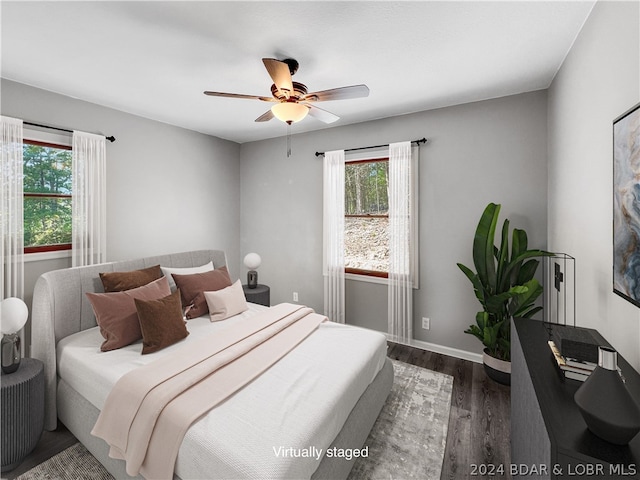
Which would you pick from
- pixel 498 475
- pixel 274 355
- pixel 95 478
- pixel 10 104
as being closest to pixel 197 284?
pixel 274 355

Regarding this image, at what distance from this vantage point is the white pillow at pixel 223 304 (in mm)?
2826

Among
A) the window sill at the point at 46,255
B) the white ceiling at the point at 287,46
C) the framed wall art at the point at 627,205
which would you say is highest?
the white ceiling at the point at 287,46

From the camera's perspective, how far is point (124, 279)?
260cm

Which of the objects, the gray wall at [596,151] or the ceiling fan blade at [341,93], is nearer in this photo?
the gray wall at [596,151]

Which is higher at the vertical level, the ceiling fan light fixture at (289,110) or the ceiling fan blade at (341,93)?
the ceiling fan blade at (341,93)

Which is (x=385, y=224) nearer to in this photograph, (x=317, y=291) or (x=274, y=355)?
(x=317, y=291)

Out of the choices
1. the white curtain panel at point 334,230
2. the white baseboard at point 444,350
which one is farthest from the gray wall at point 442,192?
the white curtain panel at point 334,230

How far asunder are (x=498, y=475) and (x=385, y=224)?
258cm

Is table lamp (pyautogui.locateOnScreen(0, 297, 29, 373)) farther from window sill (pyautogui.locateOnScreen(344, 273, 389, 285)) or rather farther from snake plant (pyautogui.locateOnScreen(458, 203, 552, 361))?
snake plant (pyautogui.locateOnScreen(458, 203, 552, 361))

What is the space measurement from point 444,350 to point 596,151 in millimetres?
2447

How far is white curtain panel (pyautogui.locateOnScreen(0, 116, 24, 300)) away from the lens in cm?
252

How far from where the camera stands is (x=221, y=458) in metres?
1.30

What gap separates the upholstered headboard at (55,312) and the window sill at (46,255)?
2.22 feet

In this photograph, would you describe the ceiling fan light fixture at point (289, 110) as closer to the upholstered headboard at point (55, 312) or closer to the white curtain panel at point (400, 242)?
the white curtain panel at point (400, 242)
